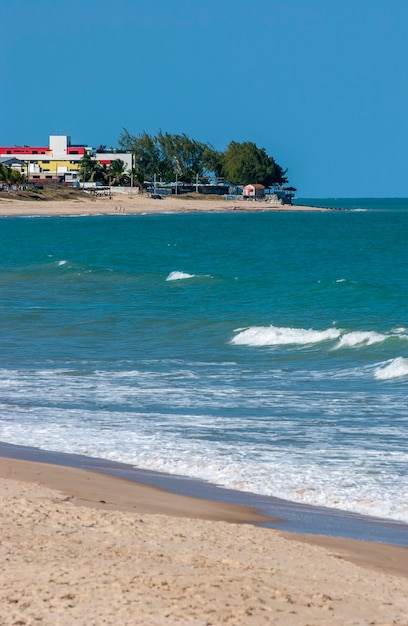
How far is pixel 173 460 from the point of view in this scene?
42.2 feet

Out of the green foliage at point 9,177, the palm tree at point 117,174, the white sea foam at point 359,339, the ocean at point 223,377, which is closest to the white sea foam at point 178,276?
the ocean at point 223,377

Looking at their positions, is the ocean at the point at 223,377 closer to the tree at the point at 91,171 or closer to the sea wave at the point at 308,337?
the sea wave at the point at 308,337

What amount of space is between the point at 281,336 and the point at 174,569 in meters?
17.6

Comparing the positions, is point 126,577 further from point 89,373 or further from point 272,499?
point 89,373

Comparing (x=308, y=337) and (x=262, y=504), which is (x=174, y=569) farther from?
(x=308, y=337)

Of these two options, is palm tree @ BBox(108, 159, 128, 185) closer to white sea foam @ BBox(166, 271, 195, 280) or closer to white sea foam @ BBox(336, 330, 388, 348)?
white sea foam @ BBox(166, 271, 195, 280)

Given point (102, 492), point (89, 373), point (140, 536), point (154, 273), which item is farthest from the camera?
point (154, 273)

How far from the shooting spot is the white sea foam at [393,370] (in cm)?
1964

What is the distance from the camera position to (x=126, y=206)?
511 feet

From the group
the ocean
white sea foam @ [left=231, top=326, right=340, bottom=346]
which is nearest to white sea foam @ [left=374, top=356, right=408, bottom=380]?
the ocean

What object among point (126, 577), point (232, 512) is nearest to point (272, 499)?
point (232, 512)

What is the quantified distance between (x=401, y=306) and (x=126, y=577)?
87.0ft

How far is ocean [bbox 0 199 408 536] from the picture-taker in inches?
498

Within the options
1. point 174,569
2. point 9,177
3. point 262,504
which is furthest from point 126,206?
point 174,569
